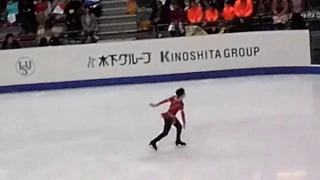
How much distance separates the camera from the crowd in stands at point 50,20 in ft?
37.4

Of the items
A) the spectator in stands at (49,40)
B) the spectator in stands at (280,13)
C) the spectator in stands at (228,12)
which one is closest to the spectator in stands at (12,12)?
the spectator in stands at (49,40)

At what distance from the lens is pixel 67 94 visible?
10.5 m

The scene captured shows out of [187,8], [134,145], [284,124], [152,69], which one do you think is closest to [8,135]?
[134,145]

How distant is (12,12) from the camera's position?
1234 centimetres

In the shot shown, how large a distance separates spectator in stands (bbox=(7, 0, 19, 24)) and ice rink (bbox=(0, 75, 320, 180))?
2.43m

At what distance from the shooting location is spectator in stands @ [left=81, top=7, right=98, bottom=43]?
1152 cm

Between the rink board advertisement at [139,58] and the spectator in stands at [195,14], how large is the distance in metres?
0.60

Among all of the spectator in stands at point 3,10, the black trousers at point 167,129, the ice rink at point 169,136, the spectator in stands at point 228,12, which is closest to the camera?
the ice rink at point 169,136

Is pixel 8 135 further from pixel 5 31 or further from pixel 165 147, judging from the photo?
pixel 5 31

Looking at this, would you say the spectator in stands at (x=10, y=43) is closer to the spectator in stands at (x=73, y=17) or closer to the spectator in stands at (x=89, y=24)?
the spectator in stands at (x=73, y=17)

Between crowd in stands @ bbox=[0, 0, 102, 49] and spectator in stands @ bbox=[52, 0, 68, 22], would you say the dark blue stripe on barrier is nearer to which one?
crowd in stands @ bbox=[0, 0, 102, 49]

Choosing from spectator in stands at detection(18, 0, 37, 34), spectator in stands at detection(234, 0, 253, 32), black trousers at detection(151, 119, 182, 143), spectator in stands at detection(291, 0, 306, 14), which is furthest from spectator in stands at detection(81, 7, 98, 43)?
black trousers at detection(151, 119, 182, 143)

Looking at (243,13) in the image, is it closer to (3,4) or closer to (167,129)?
(3,4)

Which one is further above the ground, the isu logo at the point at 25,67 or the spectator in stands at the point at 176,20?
the spectator in stands at the point at 176,20
